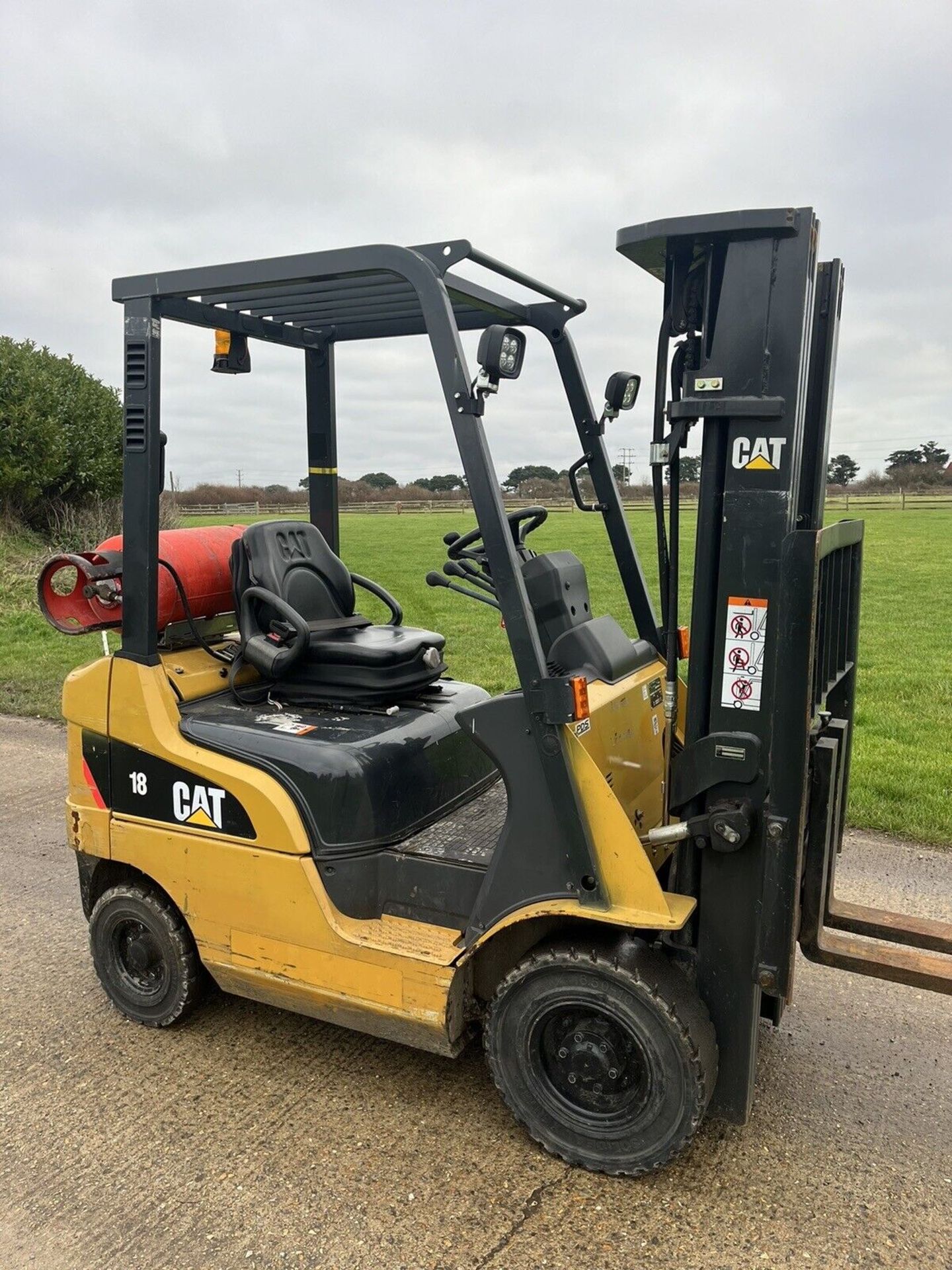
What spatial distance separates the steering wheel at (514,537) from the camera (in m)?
3.75

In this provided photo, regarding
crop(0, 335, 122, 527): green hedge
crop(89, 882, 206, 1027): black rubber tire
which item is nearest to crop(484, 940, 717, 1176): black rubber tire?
crop(89, 882, 206, 1027): black rubber tire

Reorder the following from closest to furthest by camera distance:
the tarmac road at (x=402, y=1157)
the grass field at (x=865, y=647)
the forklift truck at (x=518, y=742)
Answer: the tarmac road at (x=402, y=1157) → the forklift truck at (x=518, y=742) → the grass field at (x=865, y=647)

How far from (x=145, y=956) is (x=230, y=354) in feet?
8.25

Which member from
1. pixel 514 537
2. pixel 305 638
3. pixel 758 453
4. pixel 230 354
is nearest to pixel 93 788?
pixel 305 638

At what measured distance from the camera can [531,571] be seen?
357 cm

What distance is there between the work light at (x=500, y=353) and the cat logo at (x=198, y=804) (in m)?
1.81

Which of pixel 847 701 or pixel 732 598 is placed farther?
pixel 847 701

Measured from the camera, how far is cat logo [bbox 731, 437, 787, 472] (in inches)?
112

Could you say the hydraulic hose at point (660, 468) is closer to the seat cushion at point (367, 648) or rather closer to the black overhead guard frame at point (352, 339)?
the black overhead guard frame at point (352, 339)

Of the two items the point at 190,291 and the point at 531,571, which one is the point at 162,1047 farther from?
the point at 190,291

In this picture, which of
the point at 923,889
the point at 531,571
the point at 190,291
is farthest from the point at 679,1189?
the point at 190,291

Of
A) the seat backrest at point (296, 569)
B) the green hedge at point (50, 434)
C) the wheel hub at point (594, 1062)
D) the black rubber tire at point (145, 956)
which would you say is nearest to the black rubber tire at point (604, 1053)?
the wheel hub at point (594, 1062)

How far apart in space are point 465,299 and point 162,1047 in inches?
123

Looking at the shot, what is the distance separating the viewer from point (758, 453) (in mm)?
2879
